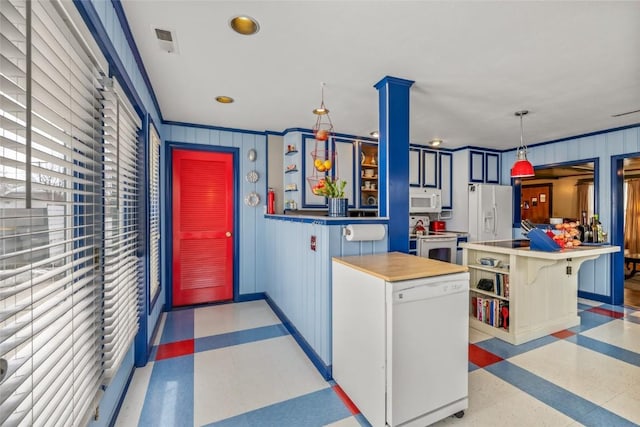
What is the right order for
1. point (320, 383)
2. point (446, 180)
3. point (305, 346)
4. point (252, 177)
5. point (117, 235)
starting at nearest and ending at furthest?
1. point (117, 235)
2. point (320, 383)
3. point (305, 346)
4. point (252, 177)
5. point (446, 180)

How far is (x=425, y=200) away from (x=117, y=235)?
14.5 ft

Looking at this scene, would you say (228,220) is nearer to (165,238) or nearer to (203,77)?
(165,238)

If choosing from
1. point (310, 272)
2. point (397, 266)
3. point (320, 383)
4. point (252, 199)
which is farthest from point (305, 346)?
point (252, 199)

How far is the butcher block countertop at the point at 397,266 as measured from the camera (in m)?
1.63

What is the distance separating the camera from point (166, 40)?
200 centimetres

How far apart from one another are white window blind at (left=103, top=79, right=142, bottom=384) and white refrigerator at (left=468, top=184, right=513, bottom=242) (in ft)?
15.8

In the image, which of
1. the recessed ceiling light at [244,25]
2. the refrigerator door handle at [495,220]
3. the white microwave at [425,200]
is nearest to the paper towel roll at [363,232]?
the recessed ceiling light at [244,25]

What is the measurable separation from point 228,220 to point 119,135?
2367 mm

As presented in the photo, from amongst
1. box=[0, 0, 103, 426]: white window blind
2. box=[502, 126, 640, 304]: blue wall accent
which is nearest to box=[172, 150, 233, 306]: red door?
box=[0, 0, 103, 426]: white window blind

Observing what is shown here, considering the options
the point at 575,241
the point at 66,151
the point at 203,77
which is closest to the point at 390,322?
the point at 66,151

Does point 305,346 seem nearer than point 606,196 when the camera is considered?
Yes

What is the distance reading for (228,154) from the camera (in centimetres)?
406

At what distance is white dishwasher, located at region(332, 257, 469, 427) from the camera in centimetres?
160

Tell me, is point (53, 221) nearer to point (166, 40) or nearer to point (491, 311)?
point (166, 40)
